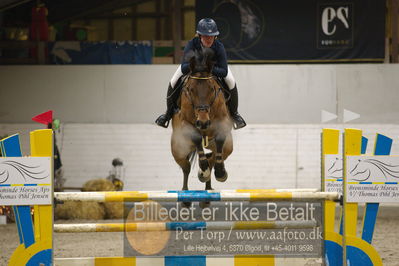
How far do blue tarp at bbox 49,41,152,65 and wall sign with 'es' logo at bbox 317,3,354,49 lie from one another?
266cm

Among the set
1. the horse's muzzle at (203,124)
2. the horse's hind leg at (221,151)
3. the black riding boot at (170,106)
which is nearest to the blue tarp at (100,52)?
the black riding boot at (170,106)

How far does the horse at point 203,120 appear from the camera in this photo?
4.76 m

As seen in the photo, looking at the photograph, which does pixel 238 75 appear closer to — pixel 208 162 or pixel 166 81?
pixel 166 81

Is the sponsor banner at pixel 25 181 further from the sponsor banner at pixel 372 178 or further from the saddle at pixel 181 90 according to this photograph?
the sponsor banner at pixel 372 178


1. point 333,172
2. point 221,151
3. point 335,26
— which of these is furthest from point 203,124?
point 335,26

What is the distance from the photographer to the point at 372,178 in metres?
3.95

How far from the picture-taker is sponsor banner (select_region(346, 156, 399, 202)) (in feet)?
12.9

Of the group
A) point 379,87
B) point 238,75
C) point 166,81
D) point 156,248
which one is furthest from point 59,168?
point 379,87

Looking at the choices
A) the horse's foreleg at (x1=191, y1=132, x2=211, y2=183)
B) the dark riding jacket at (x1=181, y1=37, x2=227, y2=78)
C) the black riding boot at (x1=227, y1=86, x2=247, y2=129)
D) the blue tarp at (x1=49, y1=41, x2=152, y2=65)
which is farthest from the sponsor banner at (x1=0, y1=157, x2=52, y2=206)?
the blue tarp at (x1=49, y1=41, x2=152, y2=65)

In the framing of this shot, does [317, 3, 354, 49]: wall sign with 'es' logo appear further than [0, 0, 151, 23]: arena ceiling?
No

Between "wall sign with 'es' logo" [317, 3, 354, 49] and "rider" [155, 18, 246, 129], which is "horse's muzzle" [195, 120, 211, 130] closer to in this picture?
"rider" [155, 18, 246, 129]

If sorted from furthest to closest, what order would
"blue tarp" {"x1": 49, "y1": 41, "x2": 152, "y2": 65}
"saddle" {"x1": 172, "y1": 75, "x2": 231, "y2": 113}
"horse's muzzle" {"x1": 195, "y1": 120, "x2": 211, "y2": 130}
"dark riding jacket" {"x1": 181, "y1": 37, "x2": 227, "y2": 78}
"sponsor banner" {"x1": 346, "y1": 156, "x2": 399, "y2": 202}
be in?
"blue tarp" {"x1": 49, "y1": 41, "x2": 152, "y2": 65} < "saddle" {"x1": 172, "y1": 75, "x2": 231, "y2": 113} < "dark riding jacket" {"x1": 181, "y1": 37, "x2": 227, "y2": 78} < "horse's muzzle" {"x1": 195, "y1": 120, "x2": 211, "y2": 130} < "sponsor banner" {"x1": 346, "y1": 156, "x2": 399, "y2": 202}

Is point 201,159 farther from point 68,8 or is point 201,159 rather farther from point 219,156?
point 68,8

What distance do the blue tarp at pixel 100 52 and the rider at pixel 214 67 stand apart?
4.82m
